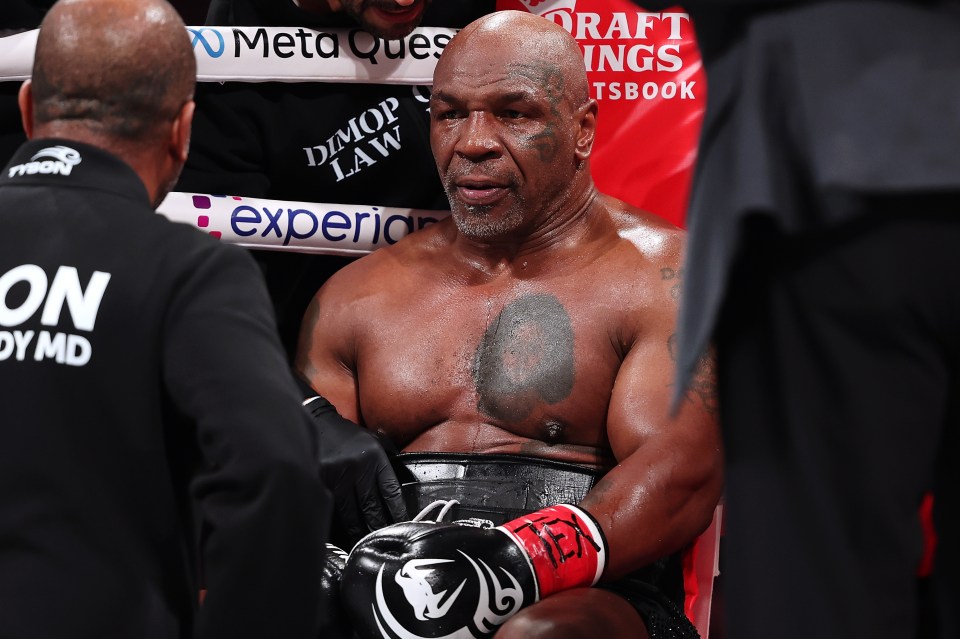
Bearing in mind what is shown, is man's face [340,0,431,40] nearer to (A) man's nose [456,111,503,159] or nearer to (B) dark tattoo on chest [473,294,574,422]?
(A) man's nose [456,111,503,159]

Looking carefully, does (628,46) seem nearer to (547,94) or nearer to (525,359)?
(547,94)

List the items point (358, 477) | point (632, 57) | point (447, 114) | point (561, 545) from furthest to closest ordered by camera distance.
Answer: point (632, 57), point (447, 114), point (358, 477), point (561, 545)

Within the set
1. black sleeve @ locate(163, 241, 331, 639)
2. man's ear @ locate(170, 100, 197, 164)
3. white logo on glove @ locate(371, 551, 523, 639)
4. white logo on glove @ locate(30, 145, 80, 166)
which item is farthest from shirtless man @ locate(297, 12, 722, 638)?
white logo on glove @ locate(30, 145, 80, 166)

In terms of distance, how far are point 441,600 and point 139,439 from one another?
65 cm

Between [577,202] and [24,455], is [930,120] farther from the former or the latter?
[577,202]

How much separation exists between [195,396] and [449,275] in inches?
49.7

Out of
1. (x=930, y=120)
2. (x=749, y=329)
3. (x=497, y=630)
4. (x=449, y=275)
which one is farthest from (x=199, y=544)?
(x=449, y=275)

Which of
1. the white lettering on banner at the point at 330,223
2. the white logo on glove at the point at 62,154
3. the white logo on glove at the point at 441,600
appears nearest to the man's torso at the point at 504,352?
the white lettering on banner at the point at 330,223

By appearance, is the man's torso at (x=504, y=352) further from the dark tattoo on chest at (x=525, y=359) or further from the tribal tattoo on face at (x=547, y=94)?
the tribal tattoo on face at (x=547, y=94)

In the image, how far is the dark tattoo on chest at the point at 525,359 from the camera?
7.80 ft

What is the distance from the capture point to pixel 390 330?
2557mm

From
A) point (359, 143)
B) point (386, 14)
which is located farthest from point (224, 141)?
point (386, 14)

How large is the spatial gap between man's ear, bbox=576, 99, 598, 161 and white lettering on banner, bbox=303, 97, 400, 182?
50 centimetres

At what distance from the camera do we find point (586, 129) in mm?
2602
